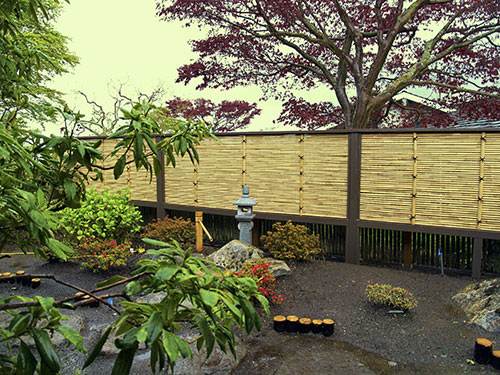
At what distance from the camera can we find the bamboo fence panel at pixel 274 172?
6.38m

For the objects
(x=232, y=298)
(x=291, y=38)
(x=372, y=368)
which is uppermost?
(x=291, y=38)

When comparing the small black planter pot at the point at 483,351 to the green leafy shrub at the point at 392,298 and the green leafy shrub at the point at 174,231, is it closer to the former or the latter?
the green leafy shrub at the point at 392,298

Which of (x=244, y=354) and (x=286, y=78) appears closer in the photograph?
(x=244, y=354)

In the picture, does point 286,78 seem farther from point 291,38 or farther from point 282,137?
point 282,137

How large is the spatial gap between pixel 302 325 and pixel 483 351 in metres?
1.58

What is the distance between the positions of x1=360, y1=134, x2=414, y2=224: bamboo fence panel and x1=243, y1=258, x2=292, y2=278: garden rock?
4.68 feet

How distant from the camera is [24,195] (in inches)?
35.1

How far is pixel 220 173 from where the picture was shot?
23.1ft

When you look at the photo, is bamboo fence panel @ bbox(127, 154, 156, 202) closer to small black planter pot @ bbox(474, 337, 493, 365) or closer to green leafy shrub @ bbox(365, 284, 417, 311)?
green leafy shrub @ bbox(365, 284, 417, 311)

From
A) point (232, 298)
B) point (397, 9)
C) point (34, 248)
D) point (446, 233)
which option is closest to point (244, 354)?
point (34, 248)

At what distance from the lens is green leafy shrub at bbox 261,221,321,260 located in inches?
227

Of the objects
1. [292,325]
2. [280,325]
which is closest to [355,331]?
[292,325]

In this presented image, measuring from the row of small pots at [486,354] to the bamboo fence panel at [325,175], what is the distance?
110 inches

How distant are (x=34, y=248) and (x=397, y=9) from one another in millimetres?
8270
